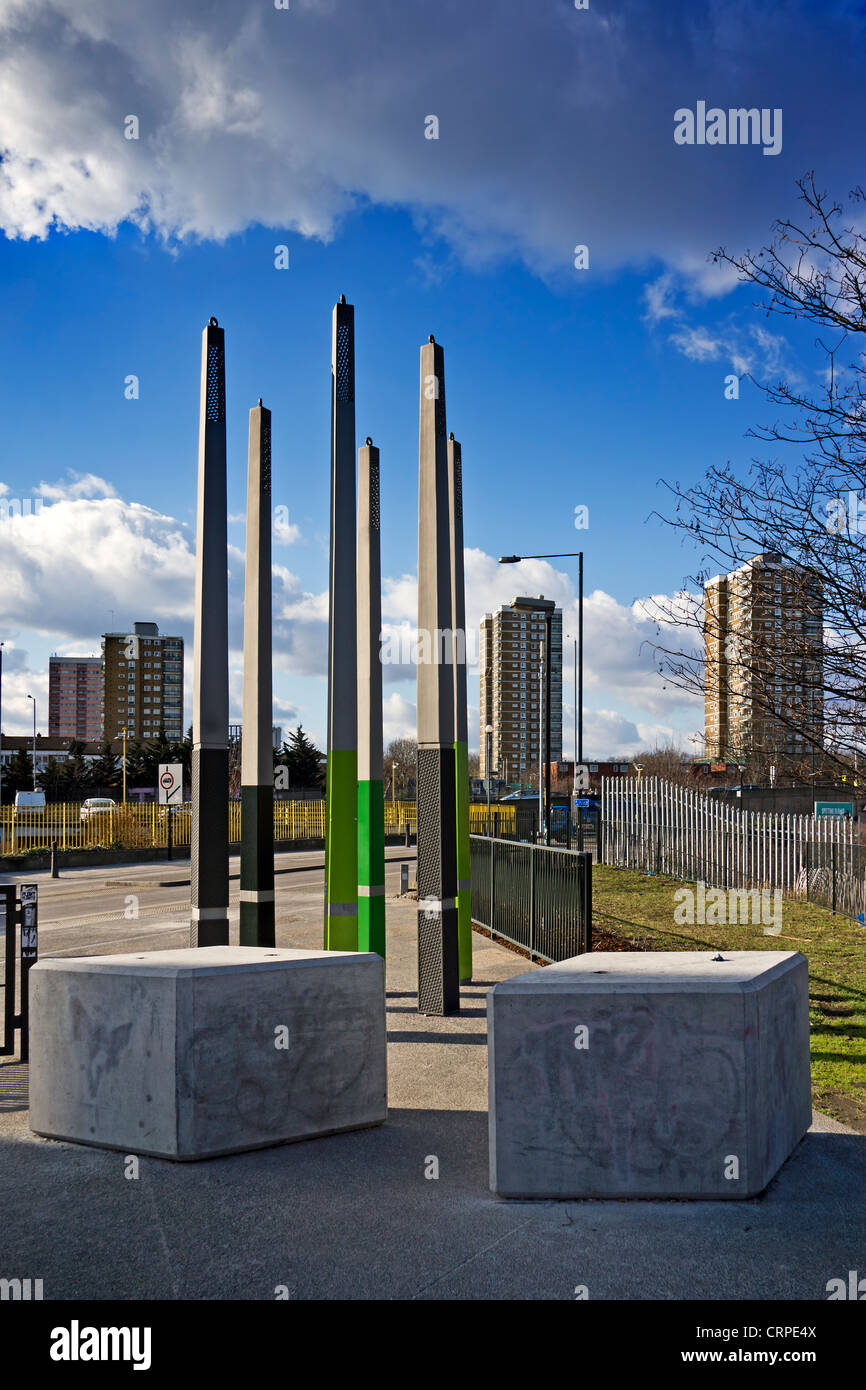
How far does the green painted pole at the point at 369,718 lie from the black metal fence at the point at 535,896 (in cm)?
224

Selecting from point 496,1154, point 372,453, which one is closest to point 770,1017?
point 496,1154

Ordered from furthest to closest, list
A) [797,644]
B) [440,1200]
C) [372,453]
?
1. [372,453]
2. [797,644]
3. [440,1200]

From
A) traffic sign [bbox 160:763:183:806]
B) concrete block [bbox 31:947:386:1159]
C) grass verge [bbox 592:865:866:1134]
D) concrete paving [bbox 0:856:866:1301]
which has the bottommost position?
grass verge [bbox 592:865:866:1134]

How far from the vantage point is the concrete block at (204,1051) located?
6023 millimetres

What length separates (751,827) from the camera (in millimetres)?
21203

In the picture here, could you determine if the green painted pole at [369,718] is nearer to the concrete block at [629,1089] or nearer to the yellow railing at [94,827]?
the concrete block at [629,1089]

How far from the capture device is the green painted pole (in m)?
10.8

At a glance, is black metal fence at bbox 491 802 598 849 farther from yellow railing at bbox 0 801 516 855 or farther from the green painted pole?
the green painted pole

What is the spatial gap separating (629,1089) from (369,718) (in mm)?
6315

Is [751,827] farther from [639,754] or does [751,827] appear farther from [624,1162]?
[639,754]

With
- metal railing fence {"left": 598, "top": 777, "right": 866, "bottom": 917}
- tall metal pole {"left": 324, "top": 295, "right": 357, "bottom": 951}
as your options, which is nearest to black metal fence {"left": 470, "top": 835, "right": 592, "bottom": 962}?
tall metal pole {"left": 324, "top": 295, "right": 357, "bottom": 951}

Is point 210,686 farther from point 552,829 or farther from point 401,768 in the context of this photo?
point 401,768

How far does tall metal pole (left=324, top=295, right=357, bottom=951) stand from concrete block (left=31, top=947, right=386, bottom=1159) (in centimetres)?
337

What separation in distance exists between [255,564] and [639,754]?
262ft
